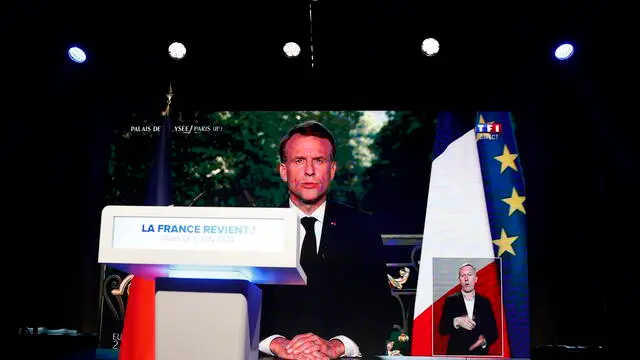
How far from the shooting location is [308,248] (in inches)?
160

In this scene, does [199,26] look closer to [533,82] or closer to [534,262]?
[533,82]

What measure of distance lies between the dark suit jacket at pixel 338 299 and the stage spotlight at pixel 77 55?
7.16ft

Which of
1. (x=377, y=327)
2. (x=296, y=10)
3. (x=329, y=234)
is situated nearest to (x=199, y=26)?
(x=296, y=10)

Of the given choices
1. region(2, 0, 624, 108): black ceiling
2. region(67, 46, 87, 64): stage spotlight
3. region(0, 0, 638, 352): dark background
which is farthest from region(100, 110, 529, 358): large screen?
region(67, 46, 87, 64): stage spotlight

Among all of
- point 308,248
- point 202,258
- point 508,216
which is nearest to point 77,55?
point 308,248

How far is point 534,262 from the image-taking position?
4227mm

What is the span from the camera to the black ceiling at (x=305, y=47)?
156 inches

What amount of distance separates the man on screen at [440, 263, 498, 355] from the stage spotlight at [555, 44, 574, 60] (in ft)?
5.38

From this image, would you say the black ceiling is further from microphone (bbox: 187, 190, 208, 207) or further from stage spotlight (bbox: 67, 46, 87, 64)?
microphone (bbox: 187, 190, 208, 207)

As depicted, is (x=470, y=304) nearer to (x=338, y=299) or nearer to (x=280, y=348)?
(x=338, y=299)

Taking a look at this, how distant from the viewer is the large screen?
161 inches

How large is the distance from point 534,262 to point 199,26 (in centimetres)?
296

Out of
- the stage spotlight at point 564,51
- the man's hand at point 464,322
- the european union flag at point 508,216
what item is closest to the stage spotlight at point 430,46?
the european union flag at point 508,216

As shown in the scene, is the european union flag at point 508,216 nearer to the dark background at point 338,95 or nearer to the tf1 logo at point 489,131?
the tf1 logo at point 489,131
